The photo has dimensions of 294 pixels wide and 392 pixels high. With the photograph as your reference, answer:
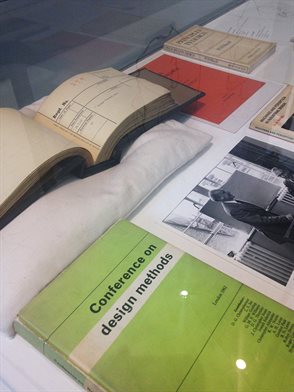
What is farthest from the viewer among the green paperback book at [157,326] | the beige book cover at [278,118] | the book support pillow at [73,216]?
the beige book cover at [278,118]

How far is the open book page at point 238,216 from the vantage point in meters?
0.63

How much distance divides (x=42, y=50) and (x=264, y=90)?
694 mm

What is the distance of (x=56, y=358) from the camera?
49 cm

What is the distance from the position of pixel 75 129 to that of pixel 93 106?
0.06m

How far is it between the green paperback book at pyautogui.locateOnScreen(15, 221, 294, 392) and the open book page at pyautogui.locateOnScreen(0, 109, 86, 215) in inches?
6.7

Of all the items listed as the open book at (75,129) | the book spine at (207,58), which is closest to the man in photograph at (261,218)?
the open book at (75,129)

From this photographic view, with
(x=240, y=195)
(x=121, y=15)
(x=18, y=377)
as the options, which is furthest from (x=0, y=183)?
(x=121, y=15)

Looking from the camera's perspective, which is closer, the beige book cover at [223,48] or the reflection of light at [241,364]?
the reflection of light at [241,364]

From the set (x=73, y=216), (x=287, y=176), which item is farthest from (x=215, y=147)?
(x=73, y=216)

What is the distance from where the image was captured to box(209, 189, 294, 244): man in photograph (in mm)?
676

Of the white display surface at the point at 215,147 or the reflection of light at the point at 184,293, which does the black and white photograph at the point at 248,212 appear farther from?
the reflection of light at the point at 184,293

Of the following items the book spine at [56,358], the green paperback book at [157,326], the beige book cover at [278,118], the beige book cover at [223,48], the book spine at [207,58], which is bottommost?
the book spine at [56,358]

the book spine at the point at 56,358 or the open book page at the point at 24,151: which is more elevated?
the open book page at the point at 24,151

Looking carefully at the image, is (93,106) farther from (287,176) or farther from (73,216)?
(287,176)
